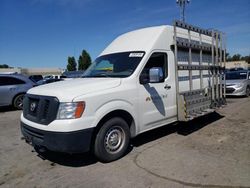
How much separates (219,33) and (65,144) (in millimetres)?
A: 6507

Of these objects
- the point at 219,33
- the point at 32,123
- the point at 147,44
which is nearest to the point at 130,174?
the point at 32,123

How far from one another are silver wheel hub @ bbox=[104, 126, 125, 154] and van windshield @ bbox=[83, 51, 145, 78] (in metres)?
1.14

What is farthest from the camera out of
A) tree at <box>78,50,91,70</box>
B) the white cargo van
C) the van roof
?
tree at <box>78,50,91,70</box>

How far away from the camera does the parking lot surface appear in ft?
12.9

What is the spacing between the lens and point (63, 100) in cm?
419

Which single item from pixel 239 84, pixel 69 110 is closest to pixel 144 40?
pixel 69 110

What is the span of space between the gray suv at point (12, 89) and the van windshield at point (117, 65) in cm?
757

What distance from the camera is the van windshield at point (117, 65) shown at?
5.35m

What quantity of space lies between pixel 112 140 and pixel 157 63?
85.7 inches

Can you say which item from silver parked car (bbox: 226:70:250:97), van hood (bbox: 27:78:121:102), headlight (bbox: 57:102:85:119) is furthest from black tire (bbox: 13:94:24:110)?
silver parked car (bbox: 226:70:250:97)

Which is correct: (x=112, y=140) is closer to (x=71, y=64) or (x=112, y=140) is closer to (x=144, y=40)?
(x=144, y=40)

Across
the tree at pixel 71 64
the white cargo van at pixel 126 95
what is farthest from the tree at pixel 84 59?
the white cargo van at pixel 126 95

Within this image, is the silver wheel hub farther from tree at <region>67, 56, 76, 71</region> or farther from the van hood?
tree at <region>67, 56, 76, 71</region>

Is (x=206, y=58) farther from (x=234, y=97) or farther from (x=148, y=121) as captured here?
(x=234, y=97)
